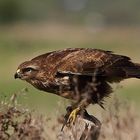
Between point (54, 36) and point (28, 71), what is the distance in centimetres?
3625

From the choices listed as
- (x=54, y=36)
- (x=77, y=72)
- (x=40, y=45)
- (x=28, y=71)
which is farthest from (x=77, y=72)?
(x=54, y=36)

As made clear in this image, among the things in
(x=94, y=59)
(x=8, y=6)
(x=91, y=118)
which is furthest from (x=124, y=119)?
(x=8, y=6)

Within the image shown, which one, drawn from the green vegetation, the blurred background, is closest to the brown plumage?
the blurred background

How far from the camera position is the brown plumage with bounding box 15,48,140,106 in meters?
7.75

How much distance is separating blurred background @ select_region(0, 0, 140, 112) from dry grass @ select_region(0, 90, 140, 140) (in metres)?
0.16

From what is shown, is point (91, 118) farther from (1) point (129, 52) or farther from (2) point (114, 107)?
(1) point (129, 52)

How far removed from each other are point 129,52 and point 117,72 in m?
22.2

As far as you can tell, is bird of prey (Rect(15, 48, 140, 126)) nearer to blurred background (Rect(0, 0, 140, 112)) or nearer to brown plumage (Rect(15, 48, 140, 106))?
brown plumage (Rect(15, 48, 140, 106))

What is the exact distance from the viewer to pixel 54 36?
44094 mm

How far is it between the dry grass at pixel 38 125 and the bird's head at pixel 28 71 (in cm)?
84

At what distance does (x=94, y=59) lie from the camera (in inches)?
307

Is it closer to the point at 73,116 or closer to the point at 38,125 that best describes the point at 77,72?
the point at 73,116

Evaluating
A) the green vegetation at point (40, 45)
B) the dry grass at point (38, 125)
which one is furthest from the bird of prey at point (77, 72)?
the green vegetation at point (40, 45)

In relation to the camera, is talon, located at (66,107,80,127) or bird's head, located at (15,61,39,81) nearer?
talon, located at (66,107,80,127)
